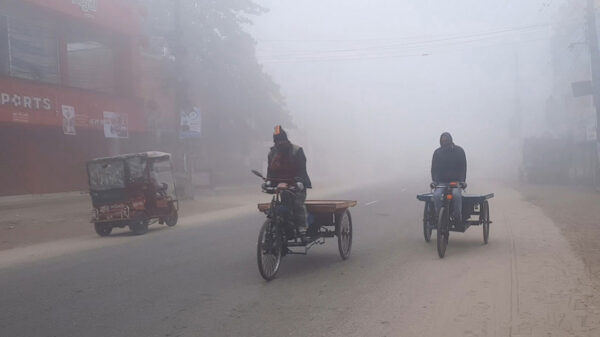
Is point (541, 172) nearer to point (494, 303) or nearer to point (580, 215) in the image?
point (580, 215)

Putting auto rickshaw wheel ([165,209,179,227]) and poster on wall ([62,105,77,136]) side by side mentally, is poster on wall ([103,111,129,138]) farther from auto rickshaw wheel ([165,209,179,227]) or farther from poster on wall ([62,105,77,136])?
auto rickshaw wheel ([165,209,179,227])

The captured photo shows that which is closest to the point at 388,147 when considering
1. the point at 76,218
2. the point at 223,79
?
the point at 223,79

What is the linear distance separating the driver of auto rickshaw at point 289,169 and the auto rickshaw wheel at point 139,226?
722 cm

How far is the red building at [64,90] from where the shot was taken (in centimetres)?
2312

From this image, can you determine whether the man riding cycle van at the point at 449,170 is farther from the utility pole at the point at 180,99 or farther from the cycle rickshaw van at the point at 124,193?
the utility pole at the point at 180,99

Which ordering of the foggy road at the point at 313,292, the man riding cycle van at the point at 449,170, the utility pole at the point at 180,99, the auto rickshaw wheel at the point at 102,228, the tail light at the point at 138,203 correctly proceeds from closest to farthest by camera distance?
1. the foggy road at the point at 313,292
2. the man riding cycle van at the point at 449,170
3. the tail light at the point at 138,203
4. the auto rickshaw wheel at the point at 102,228
5. the utility pole at the point at 180,99

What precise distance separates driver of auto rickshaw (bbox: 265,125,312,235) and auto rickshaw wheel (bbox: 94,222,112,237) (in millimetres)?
7992

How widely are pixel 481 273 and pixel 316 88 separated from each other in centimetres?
7897

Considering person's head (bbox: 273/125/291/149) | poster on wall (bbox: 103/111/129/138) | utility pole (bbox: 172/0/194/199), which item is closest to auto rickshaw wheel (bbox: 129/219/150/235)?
person's head (bbox: 273/125/291/149)

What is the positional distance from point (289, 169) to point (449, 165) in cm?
321

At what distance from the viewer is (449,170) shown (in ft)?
31.9

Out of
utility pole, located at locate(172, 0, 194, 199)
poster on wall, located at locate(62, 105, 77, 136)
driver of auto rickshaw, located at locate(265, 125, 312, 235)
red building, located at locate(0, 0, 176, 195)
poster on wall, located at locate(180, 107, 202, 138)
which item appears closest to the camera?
driver of auto rickshaw, located at locate(265, 125, 312, 235)

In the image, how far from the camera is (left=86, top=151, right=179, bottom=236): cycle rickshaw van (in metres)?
14.2

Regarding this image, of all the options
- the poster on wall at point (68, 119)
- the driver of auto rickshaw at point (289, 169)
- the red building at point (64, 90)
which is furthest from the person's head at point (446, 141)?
the poster on wall at point (68, 119)
